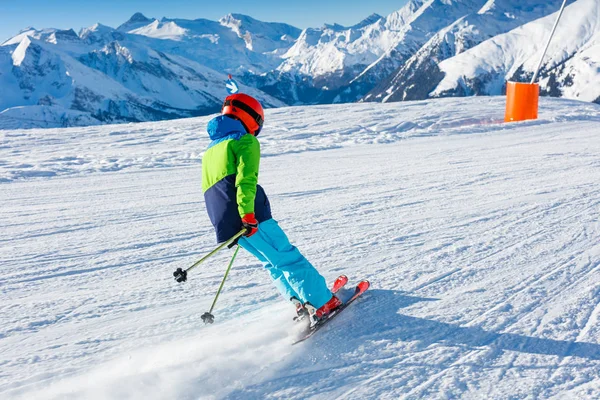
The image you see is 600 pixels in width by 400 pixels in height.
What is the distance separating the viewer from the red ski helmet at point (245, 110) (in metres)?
3.31

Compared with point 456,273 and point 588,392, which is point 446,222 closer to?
point 456,273

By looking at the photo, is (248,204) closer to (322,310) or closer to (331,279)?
(322,310)

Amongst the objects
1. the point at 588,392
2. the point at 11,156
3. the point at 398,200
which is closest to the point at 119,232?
the point at 398,200

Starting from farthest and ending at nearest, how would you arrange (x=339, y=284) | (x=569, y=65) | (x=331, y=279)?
(x=569, y=65)
(x=331, y=279)
(x=339, y=284)

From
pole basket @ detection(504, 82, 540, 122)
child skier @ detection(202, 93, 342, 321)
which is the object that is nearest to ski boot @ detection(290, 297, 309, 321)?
child skier @ detection(202, 93, 342, 321)

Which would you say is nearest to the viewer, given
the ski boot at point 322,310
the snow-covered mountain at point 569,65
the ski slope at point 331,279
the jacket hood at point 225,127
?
the ski slope at point 331,279

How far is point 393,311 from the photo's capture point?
3564 millimetres

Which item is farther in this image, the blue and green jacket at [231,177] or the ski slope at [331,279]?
the blue and green jacket at [231,177]

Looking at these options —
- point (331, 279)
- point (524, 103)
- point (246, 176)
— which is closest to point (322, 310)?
point (331, 279)

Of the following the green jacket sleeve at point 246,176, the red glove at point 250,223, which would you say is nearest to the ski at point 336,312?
the red glove at point 250,223

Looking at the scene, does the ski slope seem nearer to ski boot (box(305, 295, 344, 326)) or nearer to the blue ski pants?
ski boot (box(305, 295, 344, 326))

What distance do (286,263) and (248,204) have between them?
0.54 m

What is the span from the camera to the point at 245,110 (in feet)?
10.9

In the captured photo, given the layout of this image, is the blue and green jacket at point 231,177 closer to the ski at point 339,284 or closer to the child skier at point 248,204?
the child skier at point 248,204
